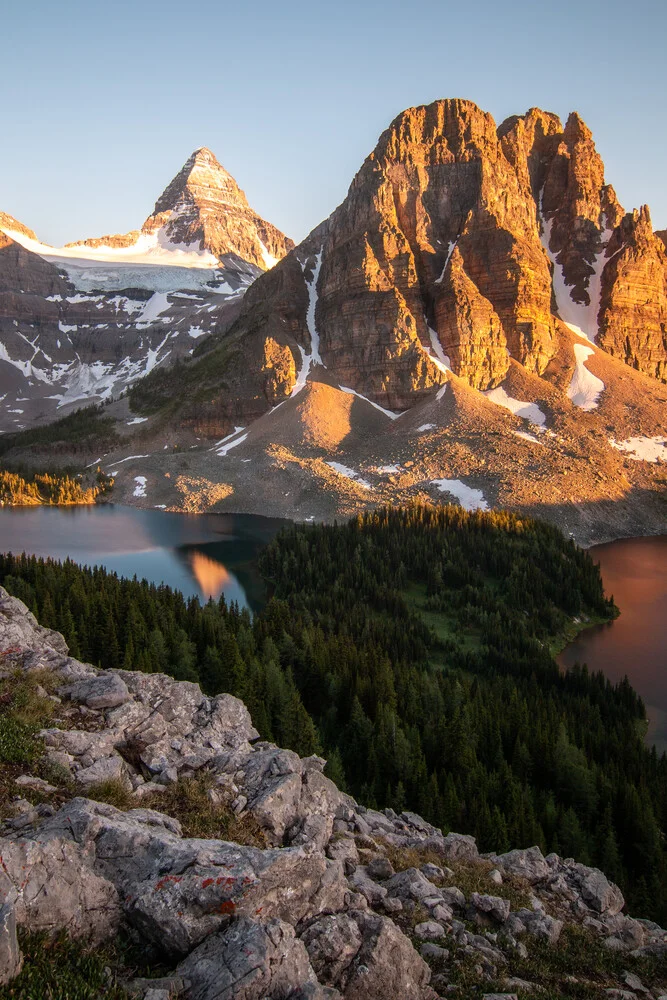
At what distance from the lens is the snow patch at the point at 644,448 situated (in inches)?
3962

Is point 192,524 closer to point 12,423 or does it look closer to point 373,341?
point 373,341

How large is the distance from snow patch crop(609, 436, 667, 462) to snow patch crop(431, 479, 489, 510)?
28907 mm

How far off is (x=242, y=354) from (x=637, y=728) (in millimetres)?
110242

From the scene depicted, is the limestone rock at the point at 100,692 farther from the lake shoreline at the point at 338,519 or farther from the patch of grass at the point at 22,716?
the lake shoreline at the point at 338,519

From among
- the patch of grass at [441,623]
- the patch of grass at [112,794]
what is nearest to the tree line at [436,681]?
the patch of grass at [441,623]

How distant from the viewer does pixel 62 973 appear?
735 centimetres

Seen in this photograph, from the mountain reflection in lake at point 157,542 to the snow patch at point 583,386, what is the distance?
5886 centimetres

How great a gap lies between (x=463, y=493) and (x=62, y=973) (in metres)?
→ 85.7

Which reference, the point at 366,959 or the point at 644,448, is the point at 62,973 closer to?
the point at 366,959

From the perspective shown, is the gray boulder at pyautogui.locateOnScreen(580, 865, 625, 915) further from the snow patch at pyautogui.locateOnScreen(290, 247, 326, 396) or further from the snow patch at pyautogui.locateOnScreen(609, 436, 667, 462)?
the snow patch at pyautogui.locateOnScreen(290, 247, 326, 396)

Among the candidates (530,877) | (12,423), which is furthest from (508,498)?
(12,423)

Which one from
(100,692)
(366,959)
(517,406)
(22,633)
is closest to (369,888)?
(366,959)

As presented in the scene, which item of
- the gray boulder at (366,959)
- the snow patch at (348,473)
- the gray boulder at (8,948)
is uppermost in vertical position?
the gray boulder at (8,948)

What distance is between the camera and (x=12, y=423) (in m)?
197
